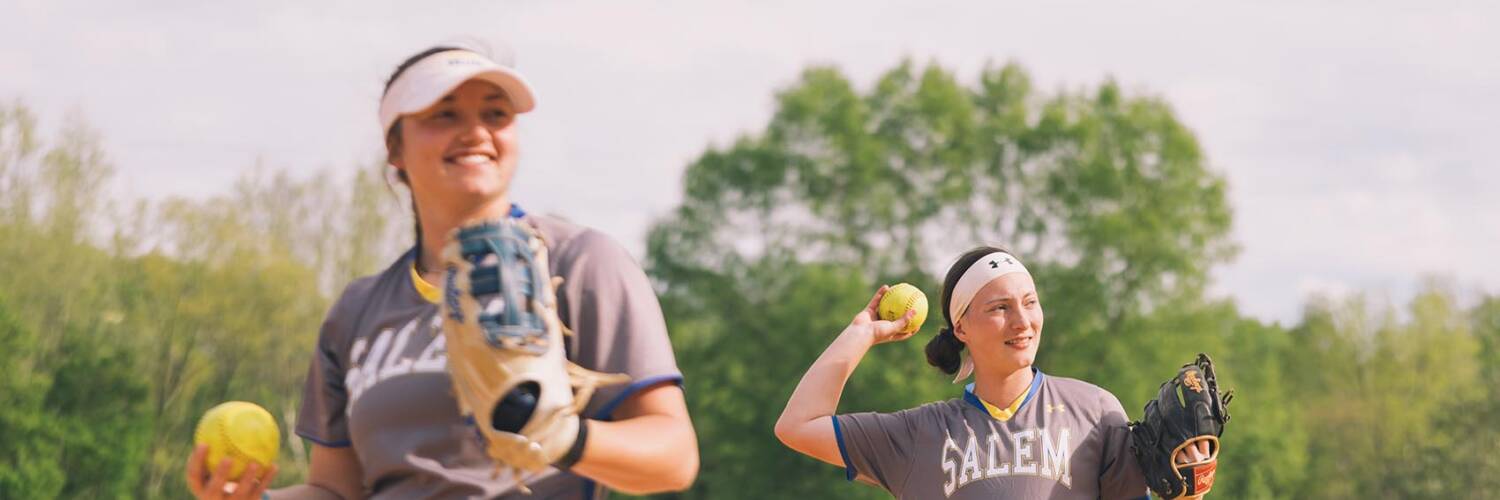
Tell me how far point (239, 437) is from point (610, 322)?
1.31m

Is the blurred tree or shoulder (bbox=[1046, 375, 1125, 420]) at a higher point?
shoulder (bbox=[1046, 375, 1125, 420])

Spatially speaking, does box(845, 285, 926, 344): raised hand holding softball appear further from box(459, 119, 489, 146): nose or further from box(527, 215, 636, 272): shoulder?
box(459, 119, 489, 146): nose

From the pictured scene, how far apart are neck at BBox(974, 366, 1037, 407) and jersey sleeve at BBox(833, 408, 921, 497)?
11.3 inches

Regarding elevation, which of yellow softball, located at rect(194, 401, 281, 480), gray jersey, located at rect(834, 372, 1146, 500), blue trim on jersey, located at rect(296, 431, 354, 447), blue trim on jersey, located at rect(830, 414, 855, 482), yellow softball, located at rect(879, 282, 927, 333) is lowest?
yellow softball, located at rect(194, 401, 281, 480)

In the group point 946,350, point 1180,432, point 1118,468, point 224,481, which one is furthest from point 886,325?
point 224,481

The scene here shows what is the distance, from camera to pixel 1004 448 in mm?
5848

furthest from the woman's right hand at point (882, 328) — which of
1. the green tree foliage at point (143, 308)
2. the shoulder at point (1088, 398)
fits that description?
the green tree foliage at point (143, 308)

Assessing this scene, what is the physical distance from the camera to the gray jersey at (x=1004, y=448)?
5762 mm

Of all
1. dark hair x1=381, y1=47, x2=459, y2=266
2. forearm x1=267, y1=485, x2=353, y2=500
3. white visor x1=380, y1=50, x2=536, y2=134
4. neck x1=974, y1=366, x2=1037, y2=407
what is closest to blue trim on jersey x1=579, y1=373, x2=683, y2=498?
white visor x1=380, y1=50, x2=536, y2=134

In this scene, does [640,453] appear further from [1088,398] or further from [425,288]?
[1088,398]

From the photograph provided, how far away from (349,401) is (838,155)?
2991 centimetres

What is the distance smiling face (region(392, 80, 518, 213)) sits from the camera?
308 centimetres

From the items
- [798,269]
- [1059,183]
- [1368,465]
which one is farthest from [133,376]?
[1368,465]

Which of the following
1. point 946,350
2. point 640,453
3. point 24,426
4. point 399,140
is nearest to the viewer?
point 640,453
